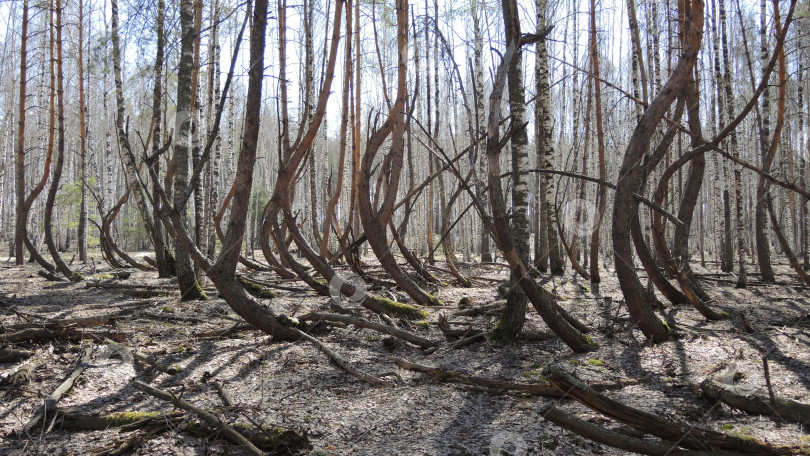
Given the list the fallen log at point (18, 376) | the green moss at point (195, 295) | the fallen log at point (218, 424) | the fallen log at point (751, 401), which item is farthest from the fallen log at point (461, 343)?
the green moss at point (195, 295)

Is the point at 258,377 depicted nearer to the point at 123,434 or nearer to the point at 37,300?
the point at 123,434

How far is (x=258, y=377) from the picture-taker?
11.2 feet

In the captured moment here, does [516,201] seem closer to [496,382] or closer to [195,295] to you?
[496,382]

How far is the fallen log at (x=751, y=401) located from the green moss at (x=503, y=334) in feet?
5.30

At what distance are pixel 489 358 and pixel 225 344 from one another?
7.45 feet

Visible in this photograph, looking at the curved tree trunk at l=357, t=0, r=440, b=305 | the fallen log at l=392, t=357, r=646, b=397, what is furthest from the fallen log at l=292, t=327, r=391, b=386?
the curved tree trunk at l=357, t=0, r=440, b=305

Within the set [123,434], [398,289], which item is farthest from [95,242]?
[123,434]

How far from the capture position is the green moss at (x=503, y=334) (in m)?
4.26

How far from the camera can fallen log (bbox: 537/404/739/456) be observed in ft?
6.12

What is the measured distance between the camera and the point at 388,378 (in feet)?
11.4

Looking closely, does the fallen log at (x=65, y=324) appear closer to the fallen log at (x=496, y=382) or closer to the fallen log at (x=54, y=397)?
the fallen log at (x=54, y=397)

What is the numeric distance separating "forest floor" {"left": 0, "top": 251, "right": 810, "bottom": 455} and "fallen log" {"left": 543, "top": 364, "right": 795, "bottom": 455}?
32 cm

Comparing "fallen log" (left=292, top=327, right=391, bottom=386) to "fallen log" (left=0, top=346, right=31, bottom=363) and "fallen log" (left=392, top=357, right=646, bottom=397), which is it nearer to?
"fallen log" (left=392, top=357, right=646, bottom=397)

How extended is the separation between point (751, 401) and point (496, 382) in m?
1.35
